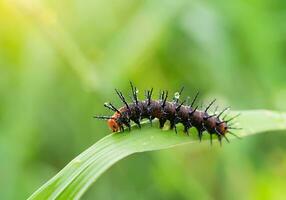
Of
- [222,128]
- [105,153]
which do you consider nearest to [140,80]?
[222,128]

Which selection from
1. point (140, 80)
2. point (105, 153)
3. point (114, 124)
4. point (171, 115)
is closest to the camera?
point (105, 153)

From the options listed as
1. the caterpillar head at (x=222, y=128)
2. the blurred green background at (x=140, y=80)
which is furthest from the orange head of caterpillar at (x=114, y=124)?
the blurred green background at (x=140, y=80)

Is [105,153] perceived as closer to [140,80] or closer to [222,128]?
[222,128]

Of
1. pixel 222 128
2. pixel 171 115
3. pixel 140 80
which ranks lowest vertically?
pixel 222 128

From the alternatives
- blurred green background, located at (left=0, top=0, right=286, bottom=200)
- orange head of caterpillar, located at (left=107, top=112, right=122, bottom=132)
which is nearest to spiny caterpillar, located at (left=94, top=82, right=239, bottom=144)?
orange head of caterpillar, located at (left=107, top=112, right=122, bottom=132)

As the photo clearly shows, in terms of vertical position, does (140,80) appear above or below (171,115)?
above

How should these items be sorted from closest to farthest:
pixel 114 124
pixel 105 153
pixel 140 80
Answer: pixel 105 153 < pixel 114 124 < pixel 140 80

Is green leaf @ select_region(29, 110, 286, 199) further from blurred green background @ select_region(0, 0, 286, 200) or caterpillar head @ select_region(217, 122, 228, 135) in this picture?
blurred green background @ select_region(0, 0, 286, 200)
